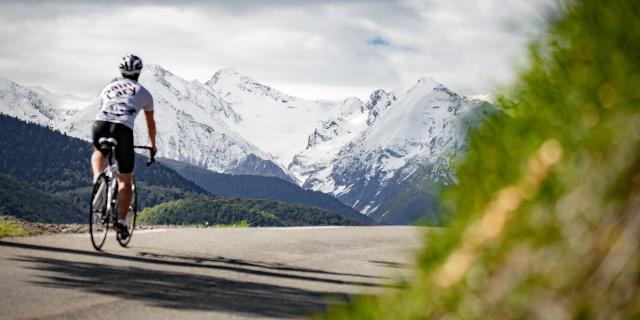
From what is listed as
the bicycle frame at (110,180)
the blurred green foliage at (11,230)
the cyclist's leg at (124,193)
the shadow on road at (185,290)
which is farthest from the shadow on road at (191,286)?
the blurred green foliage at (11,230)

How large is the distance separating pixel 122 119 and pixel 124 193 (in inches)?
46.3

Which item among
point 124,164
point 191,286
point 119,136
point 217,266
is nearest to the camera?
point 191,286

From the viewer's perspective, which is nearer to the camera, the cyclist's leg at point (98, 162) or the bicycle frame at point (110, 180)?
the cyclist's leg at point (98, 162)

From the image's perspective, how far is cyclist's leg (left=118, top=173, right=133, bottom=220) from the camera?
11664 millimetres

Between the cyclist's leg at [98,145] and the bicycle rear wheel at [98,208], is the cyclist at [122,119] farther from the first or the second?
the bicycle rear wheel at [98,208]

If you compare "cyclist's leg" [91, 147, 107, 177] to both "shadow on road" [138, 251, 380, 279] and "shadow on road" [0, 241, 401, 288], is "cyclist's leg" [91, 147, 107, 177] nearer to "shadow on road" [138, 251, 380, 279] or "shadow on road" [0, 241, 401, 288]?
"shadow on road" [0, 241, 401, 288]

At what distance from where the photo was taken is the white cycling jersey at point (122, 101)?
36.5 ft

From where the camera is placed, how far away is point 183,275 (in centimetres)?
962

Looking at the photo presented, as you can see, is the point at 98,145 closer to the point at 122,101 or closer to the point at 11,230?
the point at 122,101

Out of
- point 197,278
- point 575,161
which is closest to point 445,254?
point 575,161

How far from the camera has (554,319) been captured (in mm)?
1193

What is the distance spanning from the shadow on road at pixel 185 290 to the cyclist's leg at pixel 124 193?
5.86 feet

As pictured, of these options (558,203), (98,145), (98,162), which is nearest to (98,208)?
(98,162)

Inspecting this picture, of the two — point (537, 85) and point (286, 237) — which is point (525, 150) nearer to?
point (537, 85)
